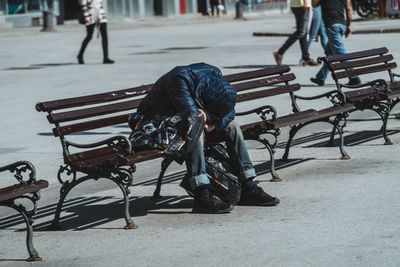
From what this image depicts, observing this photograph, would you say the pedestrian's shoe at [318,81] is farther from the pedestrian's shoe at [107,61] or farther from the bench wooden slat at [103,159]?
the bench wooden slat at [103,159]

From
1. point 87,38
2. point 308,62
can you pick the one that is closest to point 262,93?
point 308,62

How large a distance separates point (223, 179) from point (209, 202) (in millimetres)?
235

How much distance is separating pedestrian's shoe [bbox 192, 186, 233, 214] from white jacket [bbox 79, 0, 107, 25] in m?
14.7

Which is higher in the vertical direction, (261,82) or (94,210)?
(261,82)

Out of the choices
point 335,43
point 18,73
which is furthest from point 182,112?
point 18,73

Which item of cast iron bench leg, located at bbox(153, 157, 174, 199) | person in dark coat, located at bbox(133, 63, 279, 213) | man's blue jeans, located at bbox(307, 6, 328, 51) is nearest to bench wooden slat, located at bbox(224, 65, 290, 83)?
cast iron bench leg, located at bbox(153, 157, 174, 199)

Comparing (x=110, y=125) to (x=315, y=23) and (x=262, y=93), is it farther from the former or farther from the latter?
(x=315, y=23)

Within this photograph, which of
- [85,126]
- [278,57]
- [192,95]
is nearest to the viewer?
[192,95]

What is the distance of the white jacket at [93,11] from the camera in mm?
22391

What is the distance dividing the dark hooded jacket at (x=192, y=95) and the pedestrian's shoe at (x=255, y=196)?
1.58 feet

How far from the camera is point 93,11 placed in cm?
2253

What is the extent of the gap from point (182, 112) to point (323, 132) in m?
4.49

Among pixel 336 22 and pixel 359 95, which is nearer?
pixel 359 95

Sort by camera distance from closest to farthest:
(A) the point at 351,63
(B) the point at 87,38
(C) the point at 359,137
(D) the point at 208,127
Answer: (D) the point at 208,127, (C) the point at 359,137, (A) the point at 351,63, (B) the point at 87,38
